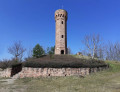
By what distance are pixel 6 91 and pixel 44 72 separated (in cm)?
544

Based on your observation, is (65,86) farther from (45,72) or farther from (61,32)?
(61,32)

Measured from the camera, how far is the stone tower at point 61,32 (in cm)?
2358

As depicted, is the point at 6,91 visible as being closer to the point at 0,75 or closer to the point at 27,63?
the point at 27,63

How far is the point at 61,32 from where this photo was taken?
23953 mm

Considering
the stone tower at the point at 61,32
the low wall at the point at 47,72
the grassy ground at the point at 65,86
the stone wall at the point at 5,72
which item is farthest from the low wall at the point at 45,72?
the stone tower at the point at 61,32

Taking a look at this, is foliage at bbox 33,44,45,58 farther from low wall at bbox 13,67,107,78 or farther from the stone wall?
low wall at bbox 13,67,107,78

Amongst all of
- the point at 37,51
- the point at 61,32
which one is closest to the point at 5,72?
the point at 37,51

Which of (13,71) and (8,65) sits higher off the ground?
(8,65)

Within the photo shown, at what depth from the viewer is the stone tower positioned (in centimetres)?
2358

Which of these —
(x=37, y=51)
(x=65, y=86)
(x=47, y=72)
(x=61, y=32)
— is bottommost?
(x=65, y=86)

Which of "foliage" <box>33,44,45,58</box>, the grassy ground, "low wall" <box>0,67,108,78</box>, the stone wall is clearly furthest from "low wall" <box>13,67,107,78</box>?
"foliage" <box>33,44,45,58</box>

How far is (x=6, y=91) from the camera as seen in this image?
18.3ft

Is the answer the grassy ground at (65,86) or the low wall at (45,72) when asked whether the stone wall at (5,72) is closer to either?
the low wall at (45,72)

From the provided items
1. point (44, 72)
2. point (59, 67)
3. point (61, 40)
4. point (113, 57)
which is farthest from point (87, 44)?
point (113, 57)
